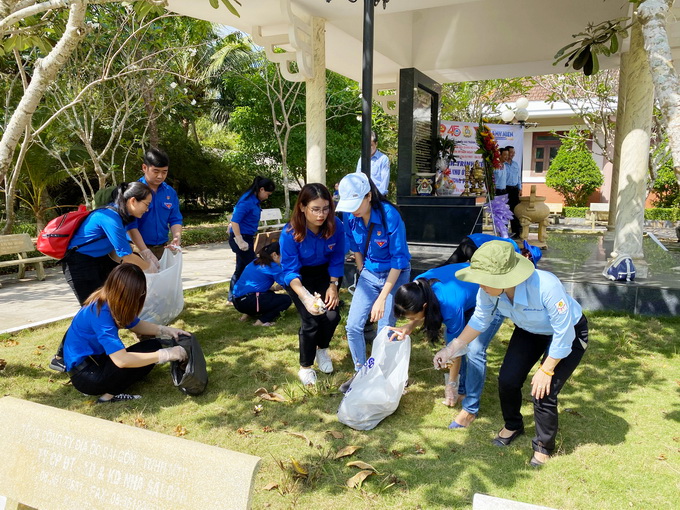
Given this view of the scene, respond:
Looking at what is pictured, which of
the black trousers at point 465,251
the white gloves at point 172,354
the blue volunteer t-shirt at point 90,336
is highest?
the black trousers at point 465,251

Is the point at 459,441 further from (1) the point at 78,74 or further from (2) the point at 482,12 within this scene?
(1) the point at 78,74

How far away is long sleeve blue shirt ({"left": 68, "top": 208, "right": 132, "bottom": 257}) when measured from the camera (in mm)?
4094

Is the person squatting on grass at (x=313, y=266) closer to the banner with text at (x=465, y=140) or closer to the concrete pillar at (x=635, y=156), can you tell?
the concrete pillar at (x=635, y=156)

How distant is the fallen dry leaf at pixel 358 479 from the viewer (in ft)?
8.84

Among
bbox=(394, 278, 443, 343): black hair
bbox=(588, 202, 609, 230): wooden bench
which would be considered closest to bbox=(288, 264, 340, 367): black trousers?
bbox=(394, 278, 443, 343): black hair

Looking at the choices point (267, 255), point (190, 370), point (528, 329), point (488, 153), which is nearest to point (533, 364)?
point (528, 329)

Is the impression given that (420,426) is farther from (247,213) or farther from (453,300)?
(247,213)

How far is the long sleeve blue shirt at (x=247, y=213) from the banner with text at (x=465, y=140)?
5.20 meters

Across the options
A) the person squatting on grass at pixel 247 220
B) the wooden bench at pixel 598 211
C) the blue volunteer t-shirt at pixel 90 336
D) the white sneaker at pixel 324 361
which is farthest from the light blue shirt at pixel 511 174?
the wooden bench at pixel 598 211

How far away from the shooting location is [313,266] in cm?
401

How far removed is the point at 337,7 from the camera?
6.75 metres

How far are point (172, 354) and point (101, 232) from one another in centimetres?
135

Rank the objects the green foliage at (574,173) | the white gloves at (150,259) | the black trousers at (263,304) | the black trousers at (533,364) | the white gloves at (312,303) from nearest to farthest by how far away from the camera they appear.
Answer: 1. the black trousers at (533,364)
2. the white gloves at (312,303)
3. the white gloves at (150,259)
4. the black trousers at (263,304)
5. the green foliage at (574,173)

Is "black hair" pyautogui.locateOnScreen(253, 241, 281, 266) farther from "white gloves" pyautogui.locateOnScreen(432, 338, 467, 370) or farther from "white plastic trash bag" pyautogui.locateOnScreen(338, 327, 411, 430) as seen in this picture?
"white gloves" pyautogui.locateOnScreen(432, 338, 467, 370)
